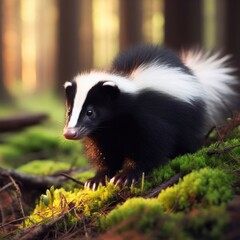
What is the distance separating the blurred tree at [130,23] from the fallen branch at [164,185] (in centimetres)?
1580

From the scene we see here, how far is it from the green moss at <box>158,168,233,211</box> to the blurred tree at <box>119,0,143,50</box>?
1625 cm

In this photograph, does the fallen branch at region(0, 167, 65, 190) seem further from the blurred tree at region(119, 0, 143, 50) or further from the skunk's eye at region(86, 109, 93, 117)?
the blurred tree at region(119, 0, 143, 50)

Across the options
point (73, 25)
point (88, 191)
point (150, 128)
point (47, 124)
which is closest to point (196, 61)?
point (150, 128)

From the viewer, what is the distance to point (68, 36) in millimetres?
19203

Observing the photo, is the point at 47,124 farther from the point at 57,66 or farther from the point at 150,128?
the point at 57,66

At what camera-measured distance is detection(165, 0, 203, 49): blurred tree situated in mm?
15164

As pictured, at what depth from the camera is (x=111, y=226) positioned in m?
3.36

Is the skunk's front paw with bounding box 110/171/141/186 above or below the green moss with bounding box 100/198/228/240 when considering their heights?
below

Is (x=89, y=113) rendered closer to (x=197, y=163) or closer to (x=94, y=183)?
(x=94, y=183)

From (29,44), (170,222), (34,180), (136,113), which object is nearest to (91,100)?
(136,113)

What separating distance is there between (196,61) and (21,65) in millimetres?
46476

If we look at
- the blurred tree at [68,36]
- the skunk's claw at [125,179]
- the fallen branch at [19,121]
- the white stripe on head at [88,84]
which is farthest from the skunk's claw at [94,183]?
the blurred tree at [68,36]

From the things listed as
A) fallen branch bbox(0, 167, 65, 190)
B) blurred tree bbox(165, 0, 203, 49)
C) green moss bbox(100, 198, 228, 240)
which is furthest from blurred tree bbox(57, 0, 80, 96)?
green moss bbox(100, 198, 228, 240)

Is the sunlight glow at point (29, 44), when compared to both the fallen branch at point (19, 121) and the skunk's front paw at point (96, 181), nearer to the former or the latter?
the fallen branch at point (19, 121)
